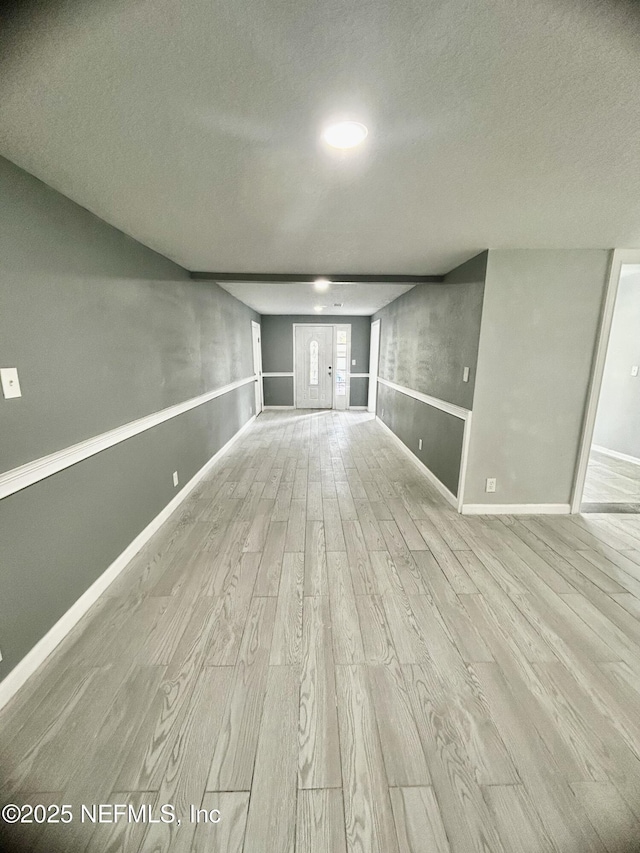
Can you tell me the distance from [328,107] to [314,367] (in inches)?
248

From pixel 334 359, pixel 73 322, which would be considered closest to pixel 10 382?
pixel 73 322

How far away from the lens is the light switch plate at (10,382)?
128 cm

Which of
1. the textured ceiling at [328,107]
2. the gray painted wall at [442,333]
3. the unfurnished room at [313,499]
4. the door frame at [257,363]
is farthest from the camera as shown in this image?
the door frame at [257,363]

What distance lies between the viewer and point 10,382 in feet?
4.28

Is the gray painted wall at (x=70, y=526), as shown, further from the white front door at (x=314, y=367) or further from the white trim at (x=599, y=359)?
the white front door at (x=314, y=367)

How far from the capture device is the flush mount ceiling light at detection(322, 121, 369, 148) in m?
1.11

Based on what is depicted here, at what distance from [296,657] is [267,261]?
115 inches

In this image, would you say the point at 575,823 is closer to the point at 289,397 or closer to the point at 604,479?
the point at 604,479

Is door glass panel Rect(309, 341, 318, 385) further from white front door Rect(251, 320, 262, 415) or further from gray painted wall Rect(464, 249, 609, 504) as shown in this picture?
gray painted wall Rect(464, 249, 609, 504)

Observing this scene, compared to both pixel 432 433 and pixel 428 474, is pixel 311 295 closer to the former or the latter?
pixel 432 433

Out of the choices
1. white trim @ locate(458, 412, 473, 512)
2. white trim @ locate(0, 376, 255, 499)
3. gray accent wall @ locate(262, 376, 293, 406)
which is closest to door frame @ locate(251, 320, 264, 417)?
gray accent wall @ locate(262, 376, 293, 406)

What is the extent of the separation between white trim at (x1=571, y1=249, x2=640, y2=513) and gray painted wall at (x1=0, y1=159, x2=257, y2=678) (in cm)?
352

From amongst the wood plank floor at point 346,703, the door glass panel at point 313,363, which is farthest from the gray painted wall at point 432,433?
the door glass panel at point 313,363

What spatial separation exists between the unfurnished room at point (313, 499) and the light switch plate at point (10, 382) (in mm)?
10
